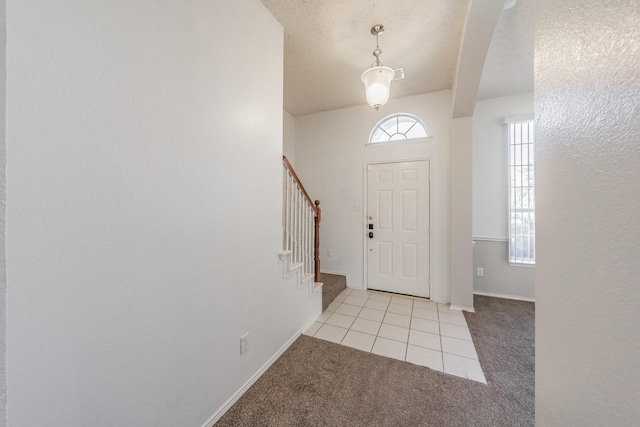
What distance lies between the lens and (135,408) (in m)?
1.05

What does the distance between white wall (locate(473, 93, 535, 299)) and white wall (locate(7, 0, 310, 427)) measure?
318cm

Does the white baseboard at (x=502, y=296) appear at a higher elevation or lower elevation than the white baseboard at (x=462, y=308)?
higher

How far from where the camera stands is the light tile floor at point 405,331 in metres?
2.02

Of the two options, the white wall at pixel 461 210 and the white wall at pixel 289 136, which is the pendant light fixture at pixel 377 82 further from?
the white wall at pixel 289 136

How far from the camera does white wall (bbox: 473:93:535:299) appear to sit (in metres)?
3.23

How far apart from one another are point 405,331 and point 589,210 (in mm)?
2356

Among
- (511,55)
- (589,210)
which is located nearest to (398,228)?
(511,55)

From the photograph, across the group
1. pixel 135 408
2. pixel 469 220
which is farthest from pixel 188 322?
pixel 469 220

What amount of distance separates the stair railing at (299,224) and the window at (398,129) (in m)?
1.64

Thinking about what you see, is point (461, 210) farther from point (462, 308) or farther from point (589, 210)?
point (589, 210)

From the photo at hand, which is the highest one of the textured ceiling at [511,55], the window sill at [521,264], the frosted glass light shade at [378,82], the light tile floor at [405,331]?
the textured ceiling at [511,55]

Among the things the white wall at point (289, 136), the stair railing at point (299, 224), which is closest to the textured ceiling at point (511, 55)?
the stair railing at point (299, 224)

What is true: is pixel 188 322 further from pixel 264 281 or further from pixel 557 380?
pixel 557 380

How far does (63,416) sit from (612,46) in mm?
1759
